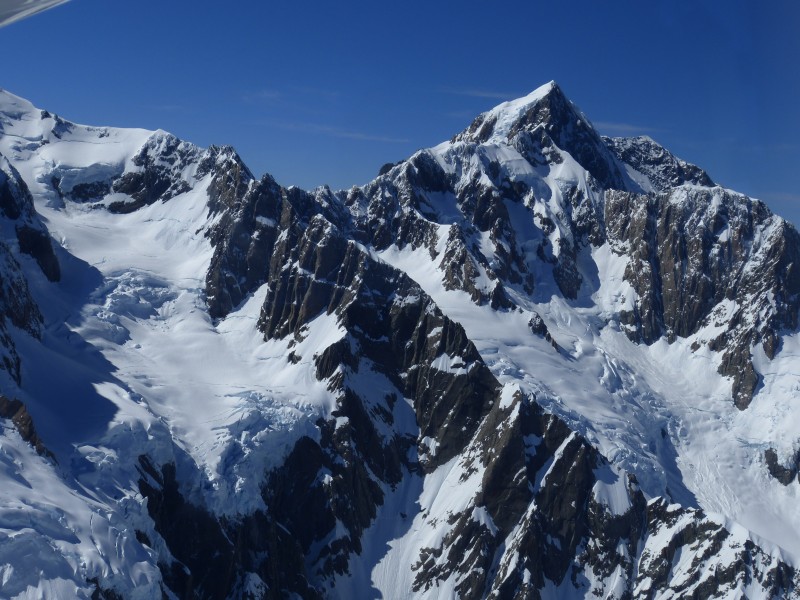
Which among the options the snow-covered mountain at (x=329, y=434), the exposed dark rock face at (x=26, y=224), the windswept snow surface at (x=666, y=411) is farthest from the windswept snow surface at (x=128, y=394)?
the windswept snow surface at (x=666, y=411)

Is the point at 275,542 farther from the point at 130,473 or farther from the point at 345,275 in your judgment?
the point at 345,275

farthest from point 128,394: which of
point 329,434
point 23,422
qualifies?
point 329,434

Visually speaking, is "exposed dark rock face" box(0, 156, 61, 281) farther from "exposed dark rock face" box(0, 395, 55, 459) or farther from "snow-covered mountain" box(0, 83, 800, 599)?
"exposed dark rock face" box(0, 395, 55, 459)

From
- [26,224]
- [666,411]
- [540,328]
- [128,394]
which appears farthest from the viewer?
[540,328]

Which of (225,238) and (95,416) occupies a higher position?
(225,238)

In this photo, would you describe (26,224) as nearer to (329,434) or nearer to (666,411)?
(329,434)

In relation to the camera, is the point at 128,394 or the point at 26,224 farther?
the point at 26,224

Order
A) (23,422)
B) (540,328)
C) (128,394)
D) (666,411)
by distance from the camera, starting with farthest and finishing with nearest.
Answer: (540,328) < (666,411) < (128,394) < (23,422)

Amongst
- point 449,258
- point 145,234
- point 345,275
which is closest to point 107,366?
point 345,275

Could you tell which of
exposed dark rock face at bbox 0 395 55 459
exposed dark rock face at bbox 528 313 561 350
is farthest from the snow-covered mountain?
exposed dark rock face at bbox 528 313 561 350
